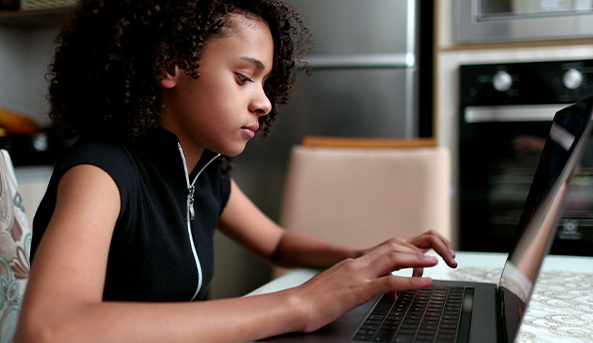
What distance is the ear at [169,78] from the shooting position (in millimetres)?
763

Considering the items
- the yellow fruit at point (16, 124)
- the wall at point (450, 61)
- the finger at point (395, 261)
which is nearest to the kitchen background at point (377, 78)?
the wall at point (450, 61)

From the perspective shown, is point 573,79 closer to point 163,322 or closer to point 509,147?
point 509,147

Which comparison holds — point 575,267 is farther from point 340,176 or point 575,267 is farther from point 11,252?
point 11,252

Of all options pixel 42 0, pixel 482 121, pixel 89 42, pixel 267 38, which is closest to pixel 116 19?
pixel 89 42

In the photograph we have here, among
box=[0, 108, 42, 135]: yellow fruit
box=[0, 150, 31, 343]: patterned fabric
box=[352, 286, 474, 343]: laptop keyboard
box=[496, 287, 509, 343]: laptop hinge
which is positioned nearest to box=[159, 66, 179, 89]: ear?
box=[0, 150, 31, 343]: patterned fabric

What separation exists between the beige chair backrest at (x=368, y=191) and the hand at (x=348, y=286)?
29.7 inches

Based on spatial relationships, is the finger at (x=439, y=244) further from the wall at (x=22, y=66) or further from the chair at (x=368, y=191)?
the wall at (x=22, y=66)

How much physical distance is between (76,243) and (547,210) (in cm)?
49

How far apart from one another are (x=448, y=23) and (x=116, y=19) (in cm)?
133

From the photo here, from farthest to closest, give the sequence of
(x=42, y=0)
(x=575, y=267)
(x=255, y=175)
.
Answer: (x=42, y=0) < (x=255, y=175) < (x=575, y=267)

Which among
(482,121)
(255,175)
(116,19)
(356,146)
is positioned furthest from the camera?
(255,175)

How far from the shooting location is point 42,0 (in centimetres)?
229

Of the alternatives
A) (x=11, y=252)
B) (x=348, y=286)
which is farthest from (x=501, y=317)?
(x=11, y=252)

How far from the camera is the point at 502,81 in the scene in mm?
1723
